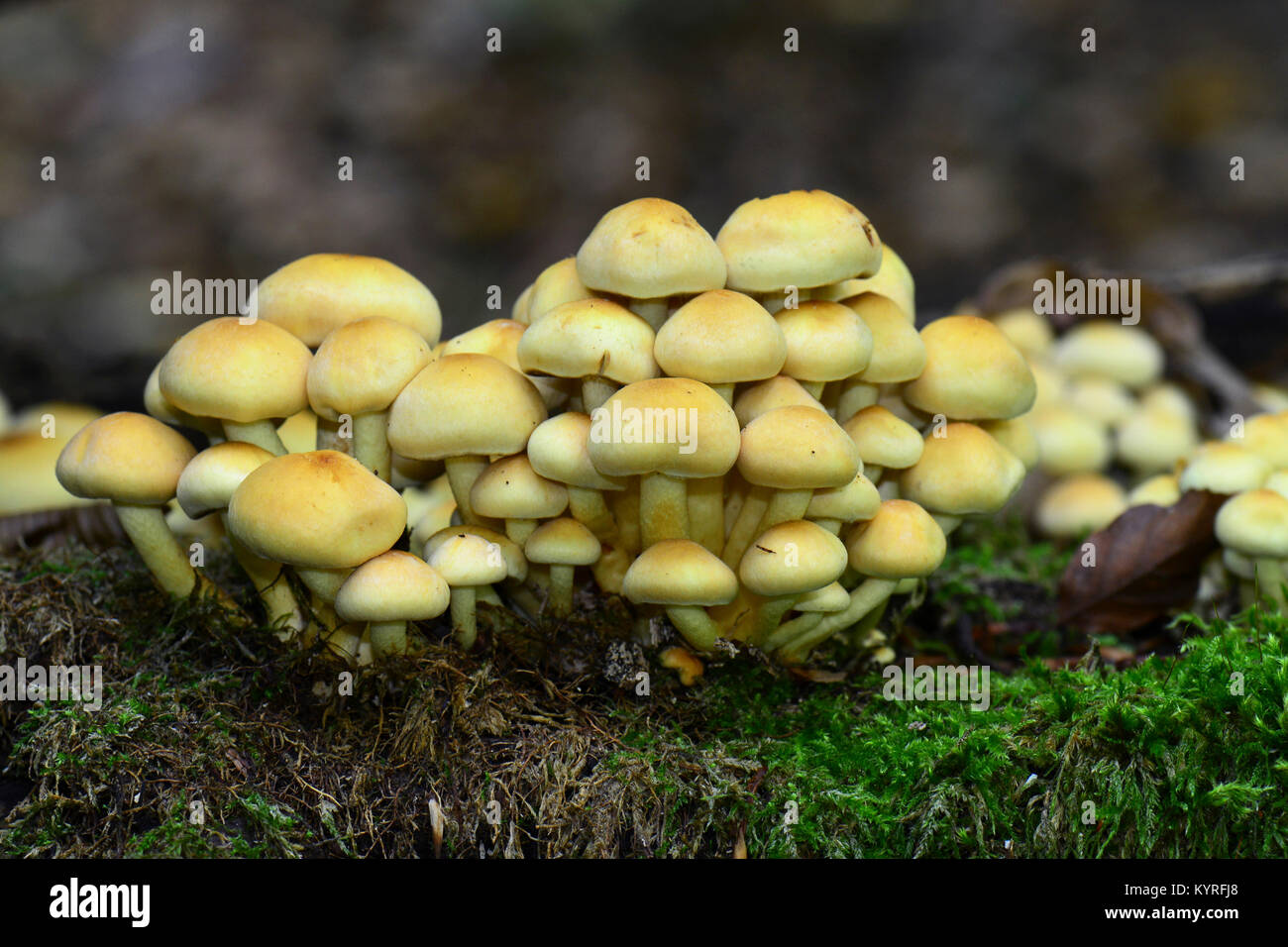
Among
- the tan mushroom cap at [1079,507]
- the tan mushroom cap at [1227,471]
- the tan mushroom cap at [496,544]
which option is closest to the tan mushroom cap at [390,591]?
the tan mushroom cap at [496,544]

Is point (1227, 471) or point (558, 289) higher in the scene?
point (558, 289)

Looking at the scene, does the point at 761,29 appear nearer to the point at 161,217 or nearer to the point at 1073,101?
the point at 1073,101

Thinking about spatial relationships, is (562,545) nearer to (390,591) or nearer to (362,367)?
(390,591)

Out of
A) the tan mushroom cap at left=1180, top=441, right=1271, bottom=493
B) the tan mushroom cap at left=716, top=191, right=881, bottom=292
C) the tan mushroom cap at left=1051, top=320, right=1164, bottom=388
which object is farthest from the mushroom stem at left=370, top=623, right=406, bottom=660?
the tan mushroom cap at left=1051, top=320, right=1164, bottom=388

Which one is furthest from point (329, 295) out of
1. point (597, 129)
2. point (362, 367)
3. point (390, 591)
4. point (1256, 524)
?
point (597, 129)

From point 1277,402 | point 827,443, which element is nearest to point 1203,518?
point 827,443

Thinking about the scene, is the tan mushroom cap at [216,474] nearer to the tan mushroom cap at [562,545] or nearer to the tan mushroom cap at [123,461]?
the tan mushroom cap at [123,461]

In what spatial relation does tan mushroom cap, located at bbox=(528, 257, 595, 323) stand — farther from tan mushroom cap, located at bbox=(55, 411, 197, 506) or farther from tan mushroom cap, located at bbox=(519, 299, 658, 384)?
tan mushroom cap, located at bbox=(55, 411, 197, 506)
